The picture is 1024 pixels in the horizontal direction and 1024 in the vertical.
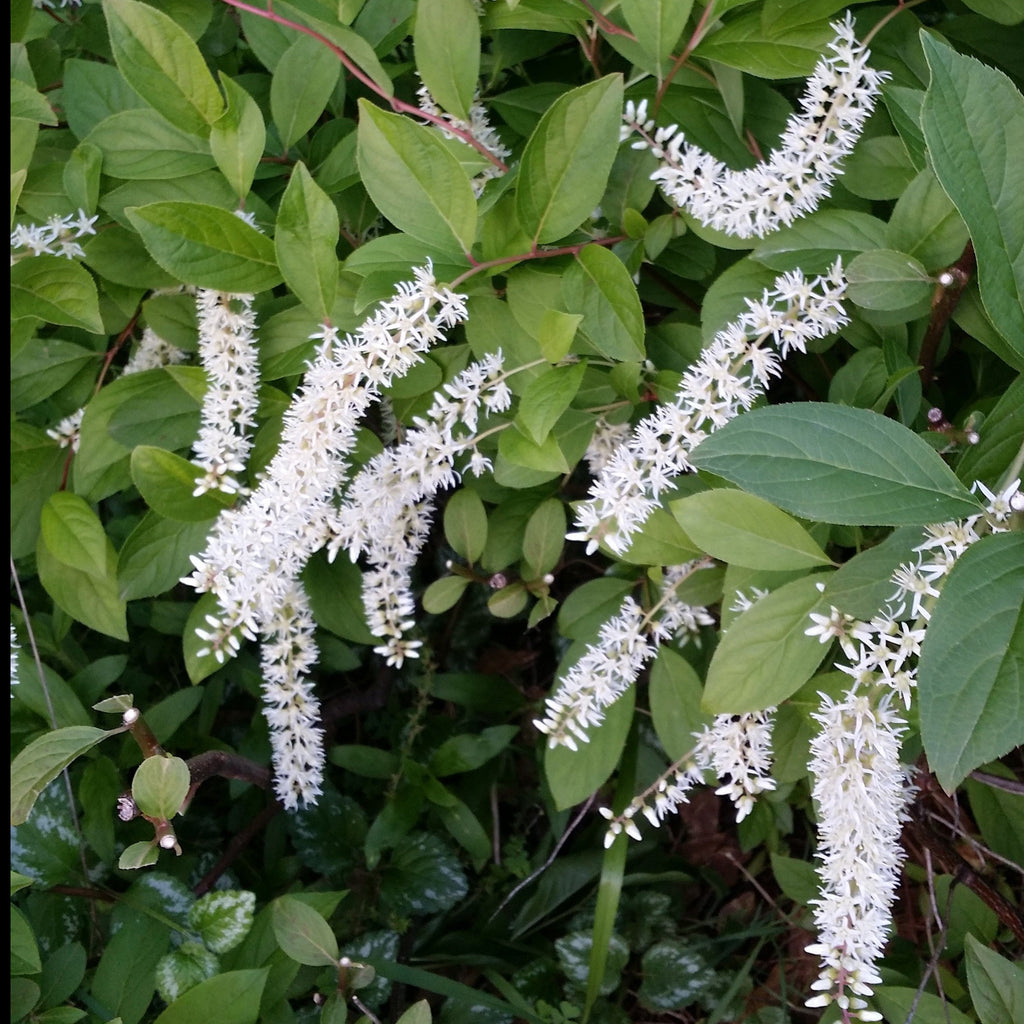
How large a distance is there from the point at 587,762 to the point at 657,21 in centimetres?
96

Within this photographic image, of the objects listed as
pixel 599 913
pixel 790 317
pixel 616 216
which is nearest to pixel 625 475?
pixel 790 317

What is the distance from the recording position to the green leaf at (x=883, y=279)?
1021mm

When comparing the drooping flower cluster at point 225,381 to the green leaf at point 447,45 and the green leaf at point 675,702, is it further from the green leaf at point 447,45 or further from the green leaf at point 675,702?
the green leaf at point 675,702

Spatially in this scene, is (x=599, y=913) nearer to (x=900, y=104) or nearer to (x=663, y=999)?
(x=663, y=999)

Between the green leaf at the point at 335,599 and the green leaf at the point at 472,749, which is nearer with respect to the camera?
the green leaf at the point at 335,599

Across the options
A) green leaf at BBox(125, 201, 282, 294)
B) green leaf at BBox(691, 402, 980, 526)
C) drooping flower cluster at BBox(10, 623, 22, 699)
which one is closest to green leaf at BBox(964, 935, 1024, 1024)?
green leaf at BBox(691, 402, 980, 526)

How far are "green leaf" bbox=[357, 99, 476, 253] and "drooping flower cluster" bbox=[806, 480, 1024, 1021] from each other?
60 cm

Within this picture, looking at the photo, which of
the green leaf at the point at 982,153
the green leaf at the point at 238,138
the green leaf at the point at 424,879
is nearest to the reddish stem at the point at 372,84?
the green leaf at the point at 238,138

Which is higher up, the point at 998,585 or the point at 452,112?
the point at 452,112

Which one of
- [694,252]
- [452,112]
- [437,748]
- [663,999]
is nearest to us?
[452,112]

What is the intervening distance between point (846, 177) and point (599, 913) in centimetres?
115

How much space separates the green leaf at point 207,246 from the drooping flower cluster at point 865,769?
2.62 feet

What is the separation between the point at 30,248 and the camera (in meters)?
1.26

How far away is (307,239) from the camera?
3.64 feet
